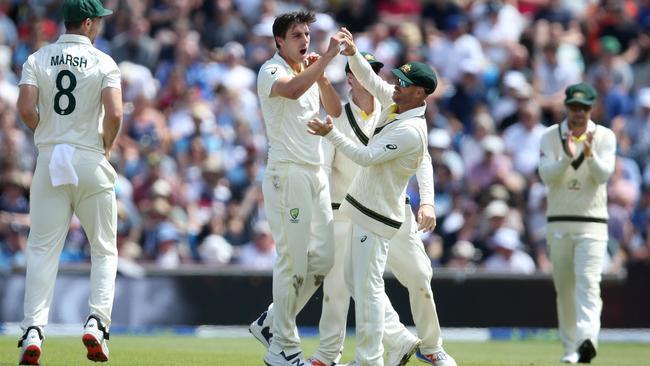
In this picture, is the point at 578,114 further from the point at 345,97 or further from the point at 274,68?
the point at 345,97

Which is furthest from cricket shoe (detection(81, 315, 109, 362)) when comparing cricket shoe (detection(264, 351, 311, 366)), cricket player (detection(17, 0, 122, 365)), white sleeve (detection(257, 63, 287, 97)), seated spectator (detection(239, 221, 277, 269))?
seated spectator (detection(239, 221, 277, 269))

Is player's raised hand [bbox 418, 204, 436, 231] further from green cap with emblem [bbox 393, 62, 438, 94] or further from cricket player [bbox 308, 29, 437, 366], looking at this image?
green cap with emblem [bbox 393, 62, 438, 94]

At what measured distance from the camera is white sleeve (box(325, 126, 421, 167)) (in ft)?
30.8

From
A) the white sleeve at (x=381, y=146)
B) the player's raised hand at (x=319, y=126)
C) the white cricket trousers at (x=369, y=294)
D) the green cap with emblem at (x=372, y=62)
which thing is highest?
the green cap with emblem at (x=372, y=62)

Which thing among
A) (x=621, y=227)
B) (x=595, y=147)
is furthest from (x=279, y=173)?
(x=621, y=227)

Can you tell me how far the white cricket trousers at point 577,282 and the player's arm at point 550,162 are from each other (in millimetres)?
610

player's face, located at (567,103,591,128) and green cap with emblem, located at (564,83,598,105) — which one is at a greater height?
green cap with emblem, located at (564,83,598,105)

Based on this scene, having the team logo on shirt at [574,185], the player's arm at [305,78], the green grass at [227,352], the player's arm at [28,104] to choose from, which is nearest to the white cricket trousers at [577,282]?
the green grass at [227,352]

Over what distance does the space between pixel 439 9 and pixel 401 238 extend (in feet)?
39.8

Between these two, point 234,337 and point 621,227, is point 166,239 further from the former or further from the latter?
point 621,227

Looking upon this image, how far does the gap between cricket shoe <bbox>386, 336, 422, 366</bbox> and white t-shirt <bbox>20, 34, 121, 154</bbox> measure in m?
2.76

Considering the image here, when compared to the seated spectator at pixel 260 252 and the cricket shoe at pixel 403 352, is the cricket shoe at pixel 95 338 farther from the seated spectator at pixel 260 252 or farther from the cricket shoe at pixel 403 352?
the seated spectator at pixel 260 252

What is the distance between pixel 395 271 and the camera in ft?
34.2

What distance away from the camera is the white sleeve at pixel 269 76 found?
32.0 feet
